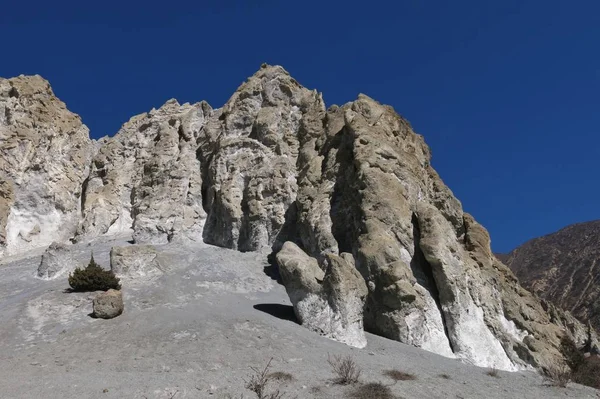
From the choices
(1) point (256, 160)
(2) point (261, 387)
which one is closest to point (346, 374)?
(2) point (261, 387)

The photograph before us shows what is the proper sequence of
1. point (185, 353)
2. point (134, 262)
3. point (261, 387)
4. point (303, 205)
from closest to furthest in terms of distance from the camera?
point (261, 387)
point (185, 353)
point (134, 262)
point (303, 205)

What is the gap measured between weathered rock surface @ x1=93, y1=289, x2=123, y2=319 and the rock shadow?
5.33 m

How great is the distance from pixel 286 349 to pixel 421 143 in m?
24.0

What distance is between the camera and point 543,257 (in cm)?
8706

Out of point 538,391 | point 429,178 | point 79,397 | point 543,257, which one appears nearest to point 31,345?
point 79,397

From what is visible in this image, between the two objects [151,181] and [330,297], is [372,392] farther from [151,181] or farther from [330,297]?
[151,181]

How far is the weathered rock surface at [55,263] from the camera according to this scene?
81.8 ft

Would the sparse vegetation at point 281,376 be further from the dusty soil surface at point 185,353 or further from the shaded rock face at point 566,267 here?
the shaded rock face at point 566,267

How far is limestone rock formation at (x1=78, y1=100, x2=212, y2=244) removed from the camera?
3565 cm

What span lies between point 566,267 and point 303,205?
6289cm

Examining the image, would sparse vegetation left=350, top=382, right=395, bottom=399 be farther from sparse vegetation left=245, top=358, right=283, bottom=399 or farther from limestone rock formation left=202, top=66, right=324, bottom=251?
limestone rock formation left=202, top=66, right=324, bottom=251

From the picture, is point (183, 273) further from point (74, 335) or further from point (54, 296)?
point (74, 335)

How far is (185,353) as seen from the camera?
48.4ft

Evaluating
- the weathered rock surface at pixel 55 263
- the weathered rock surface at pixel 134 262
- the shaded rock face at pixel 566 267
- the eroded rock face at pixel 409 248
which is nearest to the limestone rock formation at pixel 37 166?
the weathered rock surface at pixel 55 263
